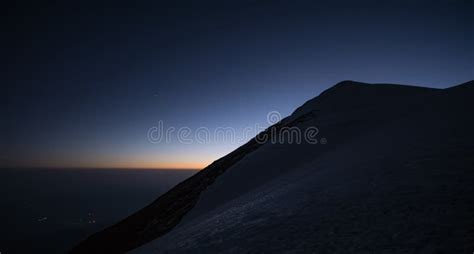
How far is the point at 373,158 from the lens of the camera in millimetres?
8555

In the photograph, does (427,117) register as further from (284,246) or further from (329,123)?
(284,246)

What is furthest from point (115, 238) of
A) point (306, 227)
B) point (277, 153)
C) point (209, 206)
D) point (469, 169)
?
point (469, 169)

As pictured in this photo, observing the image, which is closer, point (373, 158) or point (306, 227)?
point (306, 227)

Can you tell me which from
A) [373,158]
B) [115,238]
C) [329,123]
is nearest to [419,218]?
[373,158]

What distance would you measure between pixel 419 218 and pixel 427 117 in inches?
380

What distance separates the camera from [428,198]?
4711mm

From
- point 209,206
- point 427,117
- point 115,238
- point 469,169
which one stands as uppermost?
point 427,117

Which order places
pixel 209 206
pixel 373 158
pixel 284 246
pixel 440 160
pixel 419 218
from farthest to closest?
pixel 209 206, pixel 373 158, pixel 440 160, pixel 284 246, pixel 419 218

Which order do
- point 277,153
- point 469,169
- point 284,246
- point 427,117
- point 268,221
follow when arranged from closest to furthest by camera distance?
point 284,246
point 469,169
point 268,221
point 427,117
point 277,153

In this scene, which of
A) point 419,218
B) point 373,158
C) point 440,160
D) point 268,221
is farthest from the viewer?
point 373,158

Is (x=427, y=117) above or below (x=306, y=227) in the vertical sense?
above

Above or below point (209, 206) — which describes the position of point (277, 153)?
above

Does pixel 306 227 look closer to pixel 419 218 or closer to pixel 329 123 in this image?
pixel 419 218

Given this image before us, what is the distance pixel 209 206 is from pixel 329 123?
12.1 metres
